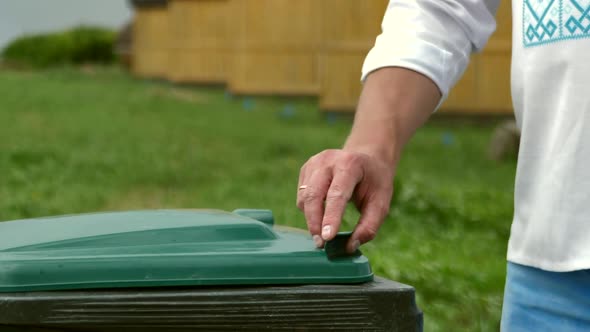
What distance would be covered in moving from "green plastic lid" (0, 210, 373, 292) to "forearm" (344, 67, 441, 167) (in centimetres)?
19

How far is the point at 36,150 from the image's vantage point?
29.9 ft

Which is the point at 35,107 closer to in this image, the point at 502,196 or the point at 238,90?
the point at 238,90

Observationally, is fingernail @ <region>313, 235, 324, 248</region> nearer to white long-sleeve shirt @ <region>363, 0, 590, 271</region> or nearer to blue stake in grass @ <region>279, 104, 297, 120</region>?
white long-sleeve shirt @ <region>363, 0, 590, 271</region>

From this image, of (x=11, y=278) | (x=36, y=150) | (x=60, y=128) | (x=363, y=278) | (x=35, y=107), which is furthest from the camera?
(x=35, y=107)

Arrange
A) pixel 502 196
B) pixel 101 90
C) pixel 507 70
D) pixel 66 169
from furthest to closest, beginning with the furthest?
pixel 101 90 → pixel 507 70 → pixel 66 169 → pixel 502 196

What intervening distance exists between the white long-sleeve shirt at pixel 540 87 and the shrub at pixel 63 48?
3147 centimetres

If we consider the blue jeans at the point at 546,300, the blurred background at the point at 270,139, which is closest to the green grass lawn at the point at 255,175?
the blurred background at the point at 270,139

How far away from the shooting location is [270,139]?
11227mm

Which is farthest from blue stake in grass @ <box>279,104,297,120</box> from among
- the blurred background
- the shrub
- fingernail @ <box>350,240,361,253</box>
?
the shrub

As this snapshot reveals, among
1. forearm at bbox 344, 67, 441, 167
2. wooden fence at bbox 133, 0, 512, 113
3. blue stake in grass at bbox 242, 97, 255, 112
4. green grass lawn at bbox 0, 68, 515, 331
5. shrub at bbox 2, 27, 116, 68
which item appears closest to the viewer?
forearm at bbox 344, 67, 441, 167

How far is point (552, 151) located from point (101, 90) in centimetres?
1838

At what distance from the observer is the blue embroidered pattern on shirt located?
1601 millimetres

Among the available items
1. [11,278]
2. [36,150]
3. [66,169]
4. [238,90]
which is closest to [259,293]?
[11,278]

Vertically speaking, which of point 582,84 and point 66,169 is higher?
point 582,84
